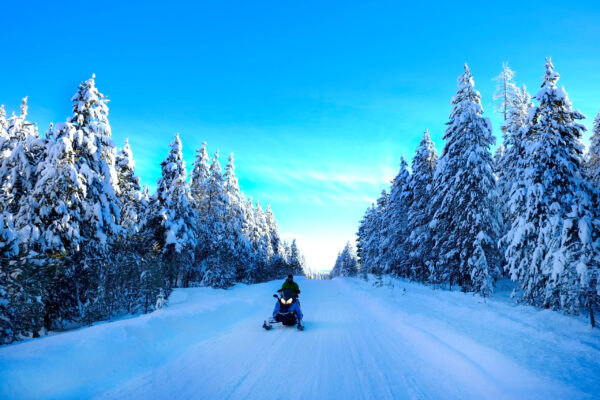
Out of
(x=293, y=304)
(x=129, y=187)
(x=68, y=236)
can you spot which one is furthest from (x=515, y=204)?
(x=129, y=187)

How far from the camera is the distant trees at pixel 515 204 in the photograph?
402 inches

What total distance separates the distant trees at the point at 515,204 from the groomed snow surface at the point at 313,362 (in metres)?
2.83

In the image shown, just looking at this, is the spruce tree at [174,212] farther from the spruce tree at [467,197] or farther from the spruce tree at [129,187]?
the spruce tree at [467,197]

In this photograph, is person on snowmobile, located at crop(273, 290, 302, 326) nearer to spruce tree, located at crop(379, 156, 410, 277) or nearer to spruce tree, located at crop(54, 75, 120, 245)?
spruce tree, located at crop(54, 75, 120, 245)

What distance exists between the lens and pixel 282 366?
5.82 metres

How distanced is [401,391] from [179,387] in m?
3.75

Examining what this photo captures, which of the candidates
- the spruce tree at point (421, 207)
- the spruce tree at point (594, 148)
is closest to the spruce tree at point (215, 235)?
the spruce tree at point (421, 207)

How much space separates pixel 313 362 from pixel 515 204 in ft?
40.5

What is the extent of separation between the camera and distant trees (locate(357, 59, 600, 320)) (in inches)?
402

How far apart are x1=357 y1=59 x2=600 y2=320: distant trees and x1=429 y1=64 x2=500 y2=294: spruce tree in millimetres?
62

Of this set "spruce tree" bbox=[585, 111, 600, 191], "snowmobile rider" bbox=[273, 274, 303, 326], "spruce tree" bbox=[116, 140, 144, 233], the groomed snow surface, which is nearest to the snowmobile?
"snowmobile rider" bbox=[273, 274, 303, 326]

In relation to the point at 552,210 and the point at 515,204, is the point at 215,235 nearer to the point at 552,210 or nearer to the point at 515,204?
the point at 515,204

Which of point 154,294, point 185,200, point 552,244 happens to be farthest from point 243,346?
point 185,200

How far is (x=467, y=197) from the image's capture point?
18453 mm
